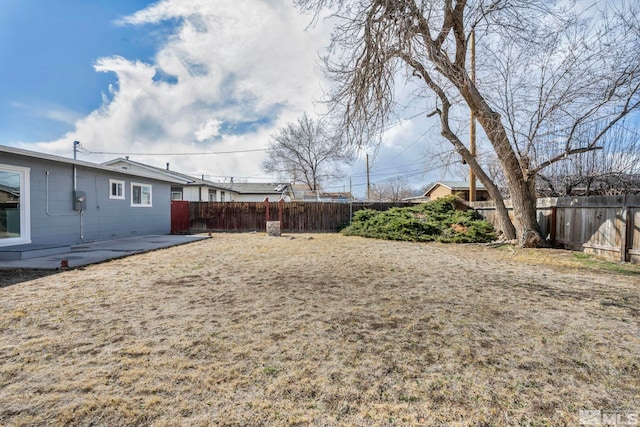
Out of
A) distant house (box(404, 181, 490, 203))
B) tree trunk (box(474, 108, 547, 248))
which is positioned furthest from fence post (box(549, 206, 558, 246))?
distant house (box(404, 181, 490, 203))

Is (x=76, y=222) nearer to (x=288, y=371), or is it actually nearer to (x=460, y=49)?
(x=288, y=371)

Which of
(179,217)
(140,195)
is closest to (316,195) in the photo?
(179,217)

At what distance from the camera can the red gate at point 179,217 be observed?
45.2 ft

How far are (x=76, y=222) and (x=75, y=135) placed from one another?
16.8 metres

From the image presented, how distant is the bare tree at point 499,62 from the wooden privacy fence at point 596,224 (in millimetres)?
1402

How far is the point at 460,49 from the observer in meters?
7.16

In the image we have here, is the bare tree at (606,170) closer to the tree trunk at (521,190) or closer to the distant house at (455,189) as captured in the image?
the tree trunk at (521,190)

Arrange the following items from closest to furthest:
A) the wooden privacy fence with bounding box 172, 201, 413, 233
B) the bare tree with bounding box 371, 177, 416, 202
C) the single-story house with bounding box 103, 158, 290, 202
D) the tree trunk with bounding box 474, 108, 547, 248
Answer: the tree trunk with bounding box 474, 108, 547, 248
the wooden privacy fence with bounding box 172, 201, 413, 233
the single-story house with bounding box 103, 158, 290, 202
the bare tree with bounding box 371, 177, 416, 202

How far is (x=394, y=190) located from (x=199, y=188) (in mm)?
26953

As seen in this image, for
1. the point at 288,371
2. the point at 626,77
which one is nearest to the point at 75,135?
the point at 288,371

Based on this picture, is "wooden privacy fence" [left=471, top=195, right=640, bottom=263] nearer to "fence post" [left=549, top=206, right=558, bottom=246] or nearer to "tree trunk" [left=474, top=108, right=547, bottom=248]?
"fence post" [left=549, top=206, right=558, bottom=246]

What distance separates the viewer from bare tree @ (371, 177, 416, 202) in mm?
37928

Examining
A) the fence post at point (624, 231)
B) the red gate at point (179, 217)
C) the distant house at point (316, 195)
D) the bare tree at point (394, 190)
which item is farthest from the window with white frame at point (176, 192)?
the bare tree at point (394, 190)

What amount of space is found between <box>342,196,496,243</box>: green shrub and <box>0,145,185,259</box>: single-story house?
8302 mm
